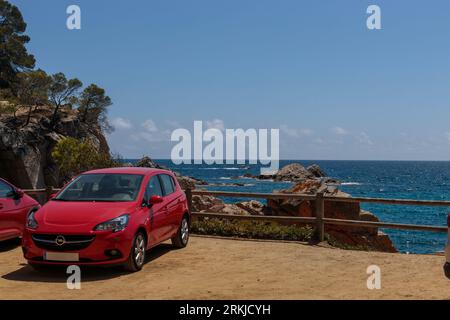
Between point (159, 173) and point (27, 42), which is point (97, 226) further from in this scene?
point (27, 42)

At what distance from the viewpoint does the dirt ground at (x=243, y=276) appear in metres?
7.51

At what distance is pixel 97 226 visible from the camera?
8.45 metres

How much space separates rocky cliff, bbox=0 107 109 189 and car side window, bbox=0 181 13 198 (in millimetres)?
38470

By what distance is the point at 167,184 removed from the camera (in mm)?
11039

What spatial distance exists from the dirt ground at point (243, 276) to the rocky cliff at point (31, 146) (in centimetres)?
3859

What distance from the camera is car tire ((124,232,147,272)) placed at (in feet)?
28.9

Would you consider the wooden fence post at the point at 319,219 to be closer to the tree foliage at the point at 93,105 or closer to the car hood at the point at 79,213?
the car hood at the point at 79,213

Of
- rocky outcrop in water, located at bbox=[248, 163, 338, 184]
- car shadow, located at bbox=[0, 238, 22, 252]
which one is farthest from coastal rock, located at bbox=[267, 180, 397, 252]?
rocky outcrop in water, located at bbox=[248, 163, 338, 184]

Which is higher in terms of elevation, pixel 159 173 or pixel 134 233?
pixel 159 173

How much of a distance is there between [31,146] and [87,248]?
4415 centimetres

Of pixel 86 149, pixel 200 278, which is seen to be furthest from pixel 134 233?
pixel 86 149

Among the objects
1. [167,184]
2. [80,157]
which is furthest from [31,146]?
[167,184]

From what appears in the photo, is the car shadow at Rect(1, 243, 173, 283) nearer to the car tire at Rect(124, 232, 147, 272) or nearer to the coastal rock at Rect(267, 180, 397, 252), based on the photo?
the car tire at Rect(124, 232, 147, 272)
